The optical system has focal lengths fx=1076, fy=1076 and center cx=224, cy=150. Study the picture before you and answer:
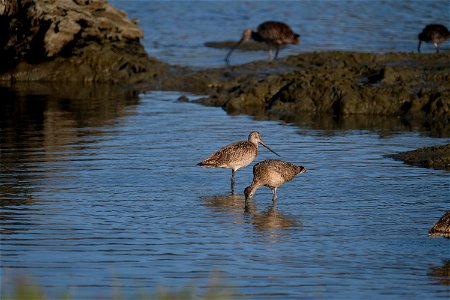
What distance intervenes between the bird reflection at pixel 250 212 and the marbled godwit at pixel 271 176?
0.21 m

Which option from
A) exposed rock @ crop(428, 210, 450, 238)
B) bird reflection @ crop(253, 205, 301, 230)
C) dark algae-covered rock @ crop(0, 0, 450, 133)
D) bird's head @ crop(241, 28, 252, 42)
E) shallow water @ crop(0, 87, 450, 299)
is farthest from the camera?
bird's head @ crop(241, 28, 252, 42)

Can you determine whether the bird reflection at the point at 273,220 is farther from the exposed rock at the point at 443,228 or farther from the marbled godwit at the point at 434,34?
the marbled godwit at the point at 434,34

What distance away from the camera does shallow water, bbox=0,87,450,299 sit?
10.1 m

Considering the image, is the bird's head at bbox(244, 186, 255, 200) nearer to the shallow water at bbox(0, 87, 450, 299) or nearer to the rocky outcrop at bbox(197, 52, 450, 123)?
the shallow water at bbox(0, 87, 450, 299)

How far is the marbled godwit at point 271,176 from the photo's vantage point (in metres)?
13.7

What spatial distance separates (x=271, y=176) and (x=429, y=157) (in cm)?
363

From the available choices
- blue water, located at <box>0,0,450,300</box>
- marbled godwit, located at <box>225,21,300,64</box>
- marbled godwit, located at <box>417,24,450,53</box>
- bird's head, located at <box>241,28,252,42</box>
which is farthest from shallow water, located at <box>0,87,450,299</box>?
bird's head, located at <box>241,28,252,42</box>

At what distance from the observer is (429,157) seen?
53.4 feet

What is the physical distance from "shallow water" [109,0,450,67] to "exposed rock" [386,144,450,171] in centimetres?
1197

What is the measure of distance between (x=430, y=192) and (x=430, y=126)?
19.6 feet

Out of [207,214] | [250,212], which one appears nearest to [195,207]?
[207,214]

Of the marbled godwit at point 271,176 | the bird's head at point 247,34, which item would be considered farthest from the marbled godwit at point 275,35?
the marbled godwit at point 271,176

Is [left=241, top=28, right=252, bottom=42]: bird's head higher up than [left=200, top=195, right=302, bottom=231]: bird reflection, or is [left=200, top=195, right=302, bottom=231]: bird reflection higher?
[left=241, top=28, right=252, bottom=42]: bird's head

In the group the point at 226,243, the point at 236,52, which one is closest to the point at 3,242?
the point at 226,243
